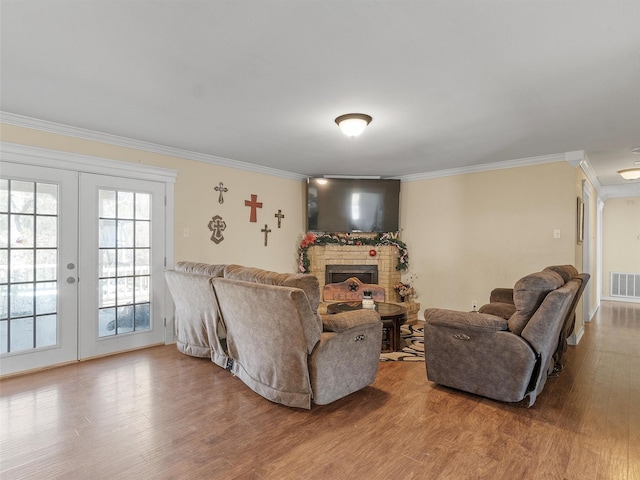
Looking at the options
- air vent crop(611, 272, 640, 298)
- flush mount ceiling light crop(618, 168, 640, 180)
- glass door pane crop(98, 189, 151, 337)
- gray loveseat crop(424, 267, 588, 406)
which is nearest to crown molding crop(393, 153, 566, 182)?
flush mount ceiling light crop(618, 168, 640, 180)

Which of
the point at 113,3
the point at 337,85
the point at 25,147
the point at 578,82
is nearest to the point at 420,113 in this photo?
the point at 337,85

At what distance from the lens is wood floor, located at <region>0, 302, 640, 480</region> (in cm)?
204

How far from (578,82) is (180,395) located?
13.1 ft

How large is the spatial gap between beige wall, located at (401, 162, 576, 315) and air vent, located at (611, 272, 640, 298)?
4.79 metres

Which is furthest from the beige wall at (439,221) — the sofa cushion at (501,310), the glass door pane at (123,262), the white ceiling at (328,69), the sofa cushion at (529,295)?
the sofa cushion at (529,295)

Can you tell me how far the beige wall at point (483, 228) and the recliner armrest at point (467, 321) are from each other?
2.46m

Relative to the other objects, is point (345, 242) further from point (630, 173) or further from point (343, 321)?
point (630, 173)

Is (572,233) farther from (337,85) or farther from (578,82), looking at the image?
(337,85)

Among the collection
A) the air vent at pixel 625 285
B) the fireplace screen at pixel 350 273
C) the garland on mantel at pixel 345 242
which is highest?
the garland on mantel at pixel 345 242

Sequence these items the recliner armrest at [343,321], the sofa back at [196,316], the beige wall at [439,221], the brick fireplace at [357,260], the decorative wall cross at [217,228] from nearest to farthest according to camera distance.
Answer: the recliner armrest at [343,321], the sofa back at [196,316], the beige wall at [439,221], the decorative wall cross at [217,228], the brick fireplace at [357,260]

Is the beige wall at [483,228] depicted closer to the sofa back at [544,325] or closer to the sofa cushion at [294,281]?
the sofa back at [544,325]

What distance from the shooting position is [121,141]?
4.11 meters

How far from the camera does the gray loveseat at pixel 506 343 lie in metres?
2.71

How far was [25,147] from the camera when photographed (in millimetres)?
3479
